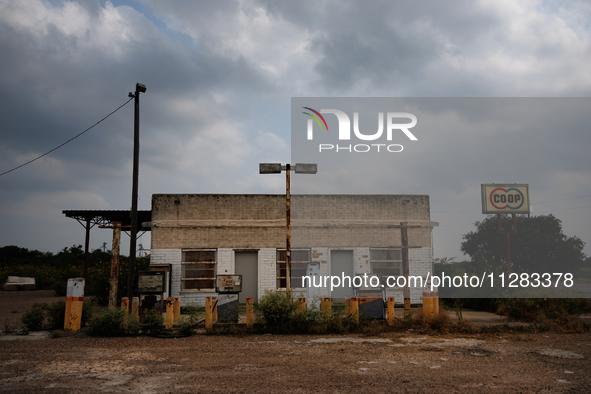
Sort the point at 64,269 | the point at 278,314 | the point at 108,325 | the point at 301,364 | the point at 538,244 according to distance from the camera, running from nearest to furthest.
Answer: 1. the point at 301,364
2. the point at 108,325
3. the point at 278,314
4. the point at 64,269
5. the point at 538,244

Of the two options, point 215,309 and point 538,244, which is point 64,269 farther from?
point 538,244

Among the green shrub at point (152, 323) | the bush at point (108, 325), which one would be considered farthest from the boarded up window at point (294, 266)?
the bush at point (108, 325)

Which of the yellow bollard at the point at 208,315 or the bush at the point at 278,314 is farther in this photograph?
the yellow bollard at the point at 208,315

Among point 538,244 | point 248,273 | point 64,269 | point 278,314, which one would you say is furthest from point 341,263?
point 538,244

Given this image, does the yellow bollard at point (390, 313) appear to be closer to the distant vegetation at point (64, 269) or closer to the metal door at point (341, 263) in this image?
the metal door at point (341, 263)

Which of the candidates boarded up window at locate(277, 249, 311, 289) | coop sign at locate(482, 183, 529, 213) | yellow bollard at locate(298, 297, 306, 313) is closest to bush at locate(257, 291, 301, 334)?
yellow bollard at locate(298, 297, 306, 313)

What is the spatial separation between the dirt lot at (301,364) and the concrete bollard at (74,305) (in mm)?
730

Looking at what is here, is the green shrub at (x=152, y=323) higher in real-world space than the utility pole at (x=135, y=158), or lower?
lower

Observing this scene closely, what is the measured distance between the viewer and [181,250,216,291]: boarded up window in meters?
17.2

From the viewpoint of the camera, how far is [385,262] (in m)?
18.0

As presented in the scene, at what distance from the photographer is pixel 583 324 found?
1032cm

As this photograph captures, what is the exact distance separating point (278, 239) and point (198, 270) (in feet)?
11.4

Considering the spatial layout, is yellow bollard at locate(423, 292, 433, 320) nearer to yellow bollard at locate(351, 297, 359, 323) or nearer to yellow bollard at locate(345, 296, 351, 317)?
yellow bollard at locate(351, 297, 359, 323)

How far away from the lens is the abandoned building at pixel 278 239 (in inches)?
680
